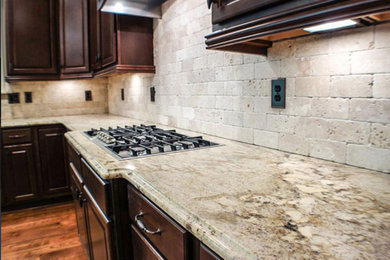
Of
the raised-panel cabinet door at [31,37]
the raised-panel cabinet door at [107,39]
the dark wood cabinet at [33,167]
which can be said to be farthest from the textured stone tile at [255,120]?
the raised-panel cabinet door at [31,37]

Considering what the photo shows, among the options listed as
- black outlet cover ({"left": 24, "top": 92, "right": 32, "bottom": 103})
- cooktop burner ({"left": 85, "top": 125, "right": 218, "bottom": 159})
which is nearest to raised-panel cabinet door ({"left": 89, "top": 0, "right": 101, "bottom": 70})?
black outlet cover ({"left": 24, "top": 92, "right": 32, "bottom": 103})

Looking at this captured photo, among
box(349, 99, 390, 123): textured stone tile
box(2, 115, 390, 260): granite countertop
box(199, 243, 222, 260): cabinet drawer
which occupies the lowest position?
box(199, 243, 222, 260): cabinet drawer

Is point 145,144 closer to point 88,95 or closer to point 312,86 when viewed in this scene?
point 312,86

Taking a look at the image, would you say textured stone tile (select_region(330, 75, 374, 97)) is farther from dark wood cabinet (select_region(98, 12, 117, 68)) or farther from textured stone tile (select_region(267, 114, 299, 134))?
dark wood cabinet (select_region(98, 12, 117, 68))

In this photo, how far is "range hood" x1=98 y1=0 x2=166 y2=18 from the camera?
2225mm

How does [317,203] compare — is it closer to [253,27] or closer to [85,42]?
[253,27]

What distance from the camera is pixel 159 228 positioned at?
3.17 feet

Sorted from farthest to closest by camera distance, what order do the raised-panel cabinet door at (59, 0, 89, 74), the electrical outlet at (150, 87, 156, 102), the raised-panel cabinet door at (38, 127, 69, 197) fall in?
the raised-panel cabinet door at (59, 0, 89, 74) < the raised-panel cabinet door at (38, 127, 69, 197) < the electrical outlet at (150, 87, 156, 102)

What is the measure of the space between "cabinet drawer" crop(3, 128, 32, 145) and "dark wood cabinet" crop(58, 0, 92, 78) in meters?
0.76

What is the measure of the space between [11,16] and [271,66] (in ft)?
9.74

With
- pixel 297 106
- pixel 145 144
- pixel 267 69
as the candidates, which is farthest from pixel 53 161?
pixel 297 106

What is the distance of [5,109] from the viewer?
3455mm

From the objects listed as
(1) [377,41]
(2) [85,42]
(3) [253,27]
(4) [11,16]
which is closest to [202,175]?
(3) [253,27]

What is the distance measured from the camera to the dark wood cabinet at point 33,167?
3.01m
